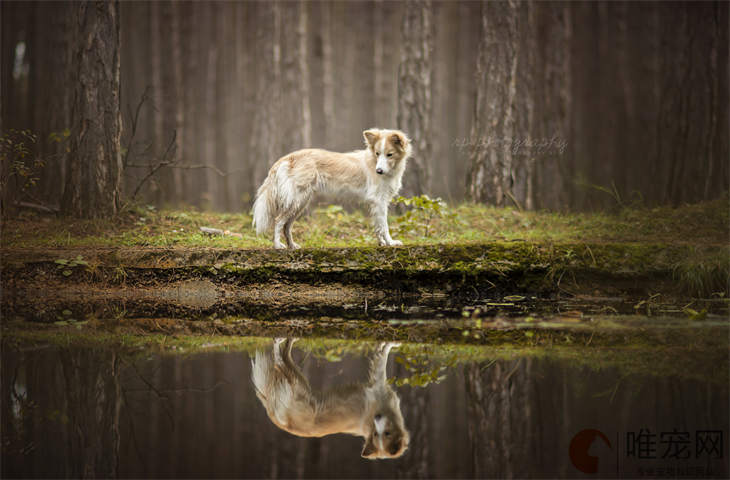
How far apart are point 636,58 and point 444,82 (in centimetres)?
1027

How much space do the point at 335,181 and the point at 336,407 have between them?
13.5 ft

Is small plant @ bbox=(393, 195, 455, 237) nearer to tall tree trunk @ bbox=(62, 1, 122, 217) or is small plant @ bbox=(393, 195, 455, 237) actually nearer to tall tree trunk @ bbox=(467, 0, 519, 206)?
tall tree trunk @ bbox=(467, 0, 519, 206)

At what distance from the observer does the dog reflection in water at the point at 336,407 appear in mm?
2176

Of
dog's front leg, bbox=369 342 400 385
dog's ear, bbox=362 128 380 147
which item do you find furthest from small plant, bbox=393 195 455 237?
dog's front leg, bbox=369 342 400 385

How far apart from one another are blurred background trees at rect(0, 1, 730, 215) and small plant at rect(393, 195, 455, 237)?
135 centimetres

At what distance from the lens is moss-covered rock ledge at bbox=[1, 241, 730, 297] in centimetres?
529

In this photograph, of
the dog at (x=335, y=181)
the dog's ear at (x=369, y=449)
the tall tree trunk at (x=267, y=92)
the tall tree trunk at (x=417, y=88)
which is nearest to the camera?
the dog's ear at (x=369, y=449)

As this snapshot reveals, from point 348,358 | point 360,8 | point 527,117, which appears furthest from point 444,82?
point 348,358

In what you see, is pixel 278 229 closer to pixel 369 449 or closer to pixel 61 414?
pixel 61 414

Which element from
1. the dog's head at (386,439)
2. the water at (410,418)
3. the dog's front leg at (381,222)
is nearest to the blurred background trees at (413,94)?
the dog's front leg at (381,222)

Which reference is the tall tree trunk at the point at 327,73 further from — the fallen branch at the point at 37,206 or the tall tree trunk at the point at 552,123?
the fallen branch at the point at 37,206

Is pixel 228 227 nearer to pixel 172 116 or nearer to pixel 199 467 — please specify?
pixel 199 467

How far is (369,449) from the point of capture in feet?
6.89

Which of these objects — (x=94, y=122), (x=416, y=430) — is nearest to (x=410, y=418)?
(x=416, y=430)
